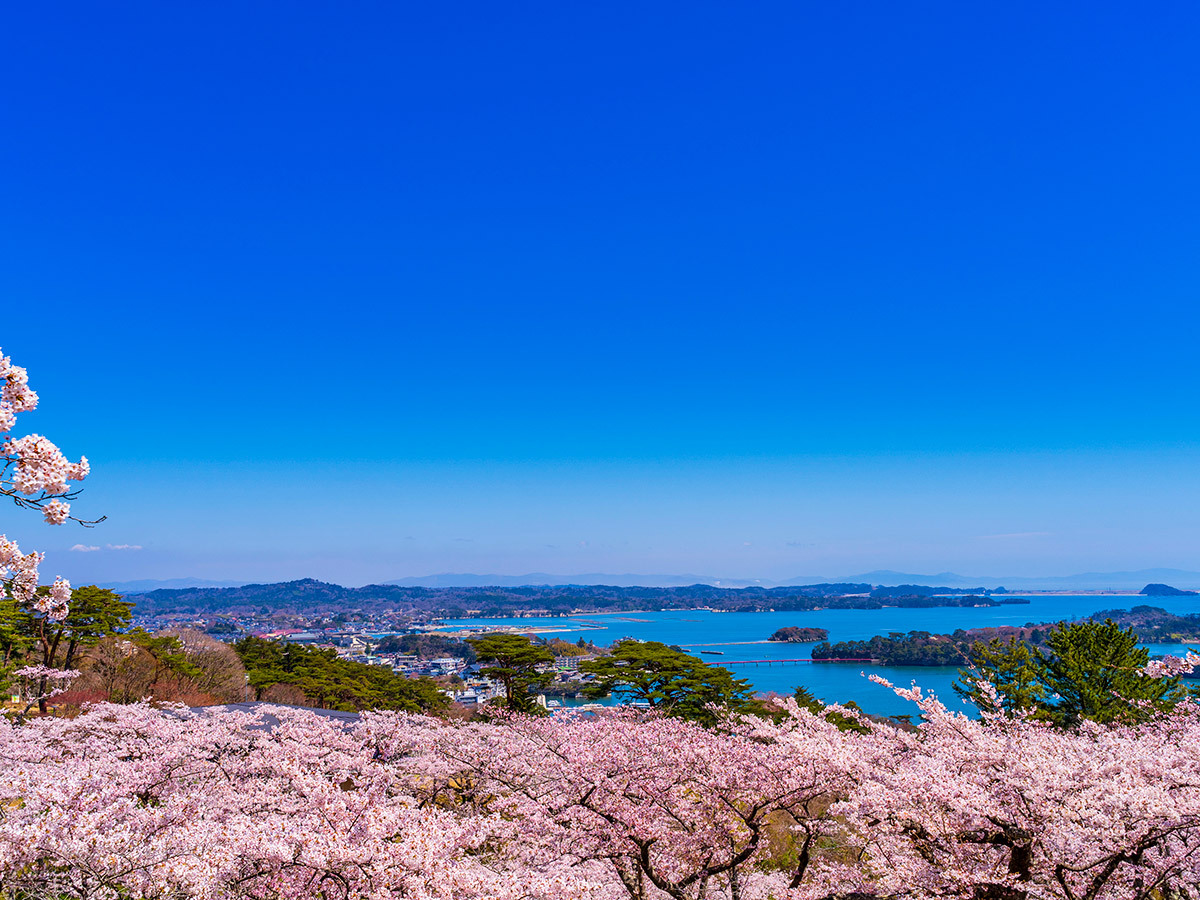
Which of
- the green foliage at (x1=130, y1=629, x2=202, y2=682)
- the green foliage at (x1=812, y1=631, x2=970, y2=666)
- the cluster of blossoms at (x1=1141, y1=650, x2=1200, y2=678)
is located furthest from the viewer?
the green foliage at (x1=812, y1=631, x2=970, y2=666)

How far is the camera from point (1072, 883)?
617 cm

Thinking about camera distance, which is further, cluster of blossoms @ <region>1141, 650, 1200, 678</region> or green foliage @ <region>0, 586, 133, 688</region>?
green foliage @ <region>0, 586, 133, 688</region>

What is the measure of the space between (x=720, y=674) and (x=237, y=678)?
885 inches

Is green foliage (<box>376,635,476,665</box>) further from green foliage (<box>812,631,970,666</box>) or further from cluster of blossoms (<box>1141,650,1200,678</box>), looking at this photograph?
cluster of blossoms (<box>1141,650,1200,678</box>)

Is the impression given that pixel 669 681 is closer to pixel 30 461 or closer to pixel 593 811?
pixel 593 811

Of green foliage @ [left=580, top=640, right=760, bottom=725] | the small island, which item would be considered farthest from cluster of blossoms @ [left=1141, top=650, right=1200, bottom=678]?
the small island

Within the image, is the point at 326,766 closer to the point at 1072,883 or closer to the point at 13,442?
the point at 13,442

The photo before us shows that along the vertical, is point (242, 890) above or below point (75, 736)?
above

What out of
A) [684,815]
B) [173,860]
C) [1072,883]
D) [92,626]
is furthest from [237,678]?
[1072,883]

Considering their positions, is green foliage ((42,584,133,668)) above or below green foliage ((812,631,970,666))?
above

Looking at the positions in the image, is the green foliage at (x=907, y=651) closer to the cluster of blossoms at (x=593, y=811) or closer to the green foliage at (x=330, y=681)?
the green foliage at (x=330, y=681)

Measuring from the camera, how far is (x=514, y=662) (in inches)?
985

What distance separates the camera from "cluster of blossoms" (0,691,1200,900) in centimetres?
405

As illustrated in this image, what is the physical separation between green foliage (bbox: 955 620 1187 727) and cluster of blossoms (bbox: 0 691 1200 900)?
39.7ft
